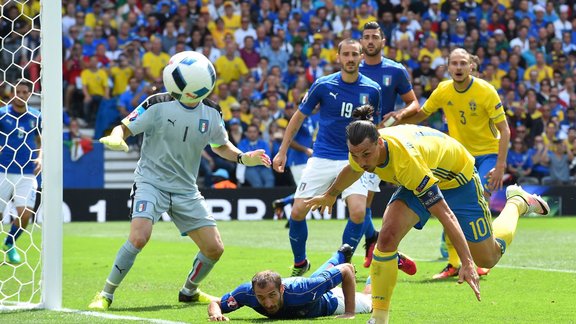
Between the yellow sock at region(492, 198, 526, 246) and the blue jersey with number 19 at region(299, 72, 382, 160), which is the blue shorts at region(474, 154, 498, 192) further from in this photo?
the yellow sock at region(492, 198, 526, 246)

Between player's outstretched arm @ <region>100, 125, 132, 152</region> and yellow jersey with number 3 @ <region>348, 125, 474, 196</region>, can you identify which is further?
player's outstretched arm @ <region>100, 125, 132, 152</region>

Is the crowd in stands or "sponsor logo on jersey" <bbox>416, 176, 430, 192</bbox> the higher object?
"sponsor logo on jersey" <bbox>416, 176, 430, 192</bbox>

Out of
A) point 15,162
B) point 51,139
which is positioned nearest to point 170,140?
point 51,139

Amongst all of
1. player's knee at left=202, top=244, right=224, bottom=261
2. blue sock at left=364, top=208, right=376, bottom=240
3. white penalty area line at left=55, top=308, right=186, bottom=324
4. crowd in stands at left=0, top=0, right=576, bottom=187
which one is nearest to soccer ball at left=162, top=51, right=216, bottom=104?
player's knee at left=202, top=244, right=224, bottom=261

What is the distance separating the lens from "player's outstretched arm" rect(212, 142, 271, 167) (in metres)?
8.60

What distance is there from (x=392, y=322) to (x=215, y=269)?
4554mm

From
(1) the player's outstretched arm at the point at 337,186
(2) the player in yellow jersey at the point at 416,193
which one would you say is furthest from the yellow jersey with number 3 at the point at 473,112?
(1) the player's outstretched arm at the point at 337,186

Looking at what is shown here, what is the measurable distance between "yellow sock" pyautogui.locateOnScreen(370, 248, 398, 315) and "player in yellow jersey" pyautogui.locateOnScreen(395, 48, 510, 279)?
356cm

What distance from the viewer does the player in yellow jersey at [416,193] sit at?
6.58 m

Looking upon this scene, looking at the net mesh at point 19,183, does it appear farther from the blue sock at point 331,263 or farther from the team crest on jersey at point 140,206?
the blue sock at point 331,263

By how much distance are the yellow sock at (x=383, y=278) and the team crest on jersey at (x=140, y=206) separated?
228cm

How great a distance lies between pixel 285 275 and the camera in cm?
1080

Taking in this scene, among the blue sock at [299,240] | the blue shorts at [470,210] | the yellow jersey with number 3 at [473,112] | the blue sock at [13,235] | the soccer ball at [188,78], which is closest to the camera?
the blue shorts at [470,210]

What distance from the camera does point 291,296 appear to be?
757 centimetres
